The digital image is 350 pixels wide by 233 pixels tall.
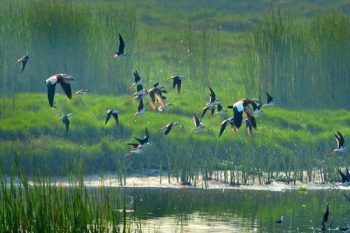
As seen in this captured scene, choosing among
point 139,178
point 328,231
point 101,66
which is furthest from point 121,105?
point 328,231

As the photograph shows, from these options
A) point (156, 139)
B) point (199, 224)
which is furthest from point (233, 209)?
point (156, 139)

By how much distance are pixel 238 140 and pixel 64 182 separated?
281 inches

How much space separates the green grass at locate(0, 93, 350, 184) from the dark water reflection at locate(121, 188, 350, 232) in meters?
1.90

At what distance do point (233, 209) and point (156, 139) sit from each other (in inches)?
342

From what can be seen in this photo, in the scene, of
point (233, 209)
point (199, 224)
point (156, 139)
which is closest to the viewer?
point (199, 224)

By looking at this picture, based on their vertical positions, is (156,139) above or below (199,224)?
above

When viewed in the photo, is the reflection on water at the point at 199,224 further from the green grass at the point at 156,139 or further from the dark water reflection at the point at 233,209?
the green grass at the point at 156,139

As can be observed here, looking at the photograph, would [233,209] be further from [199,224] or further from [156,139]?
[156,139]

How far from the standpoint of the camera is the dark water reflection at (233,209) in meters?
29.0

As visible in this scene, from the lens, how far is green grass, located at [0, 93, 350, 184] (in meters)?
38.2

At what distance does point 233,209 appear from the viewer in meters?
32.3

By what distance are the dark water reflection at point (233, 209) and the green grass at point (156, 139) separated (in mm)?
1897

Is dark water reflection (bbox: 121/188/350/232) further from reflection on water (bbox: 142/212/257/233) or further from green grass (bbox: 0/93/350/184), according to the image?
green grass (bbox: 0/93/350/184)

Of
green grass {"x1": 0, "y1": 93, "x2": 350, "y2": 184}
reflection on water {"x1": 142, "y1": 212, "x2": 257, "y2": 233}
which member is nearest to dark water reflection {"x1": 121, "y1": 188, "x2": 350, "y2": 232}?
reflection on water {"x1": 142, "y1": 212, "x2": 257, "y2": 233}
